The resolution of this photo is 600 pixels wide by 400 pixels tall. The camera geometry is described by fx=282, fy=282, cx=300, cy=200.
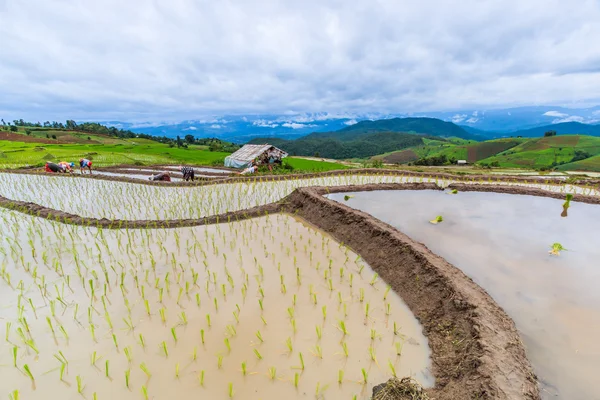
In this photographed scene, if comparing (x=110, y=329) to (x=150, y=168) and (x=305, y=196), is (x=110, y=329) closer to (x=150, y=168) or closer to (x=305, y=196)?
(x=305, y=196)

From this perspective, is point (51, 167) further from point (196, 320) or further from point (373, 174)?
point (196, 320)

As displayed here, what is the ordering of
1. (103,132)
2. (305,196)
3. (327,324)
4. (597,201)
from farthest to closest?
(103,132) → (305,196) → (597,201) → (327,324)

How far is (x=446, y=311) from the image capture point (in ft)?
12.3

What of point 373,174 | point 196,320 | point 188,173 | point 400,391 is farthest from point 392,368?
point 188,173

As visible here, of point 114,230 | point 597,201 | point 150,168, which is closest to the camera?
point 114,230

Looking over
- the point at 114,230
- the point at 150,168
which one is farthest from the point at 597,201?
the point at 150,168

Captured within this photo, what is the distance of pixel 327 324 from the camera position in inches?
146

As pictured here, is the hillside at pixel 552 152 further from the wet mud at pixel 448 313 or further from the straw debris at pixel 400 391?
the straw debris at pixel 400 391

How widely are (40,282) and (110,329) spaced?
2228 mm

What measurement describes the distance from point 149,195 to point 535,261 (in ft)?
37.5

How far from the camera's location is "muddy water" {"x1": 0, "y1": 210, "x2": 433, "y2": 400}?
295 cm

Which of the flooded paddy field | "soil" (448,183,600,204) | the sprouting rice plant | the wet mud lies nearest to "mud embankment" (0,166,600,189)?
the flooded paddy field

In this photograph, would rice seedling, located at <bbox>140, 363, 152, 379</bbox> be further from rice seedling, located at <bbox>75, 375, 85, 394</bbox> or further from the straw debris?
the straw debris

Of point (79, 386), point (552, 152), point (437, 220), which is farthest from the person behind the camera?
point (552, 152)
